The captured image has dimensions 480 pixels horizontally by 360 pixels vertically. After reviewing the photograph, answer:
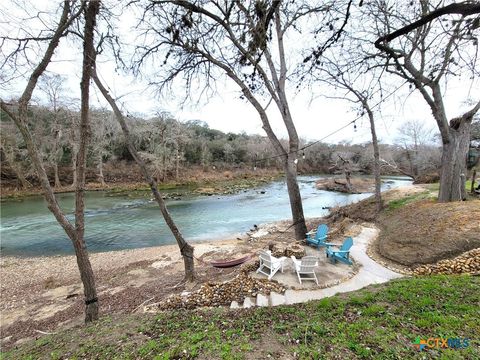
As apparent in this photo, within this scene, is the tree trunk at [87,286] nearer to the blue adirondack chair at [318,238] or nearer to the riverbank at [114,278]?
the riverbank at [114,278]

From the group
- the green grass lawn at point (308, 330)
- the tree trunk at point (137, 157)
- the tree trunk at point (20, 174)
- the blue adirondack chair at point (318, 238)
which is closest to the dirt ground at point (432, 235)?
the blue adirondack chair at point (318, 238)

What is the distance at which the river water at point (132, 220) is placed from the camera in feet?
40.0

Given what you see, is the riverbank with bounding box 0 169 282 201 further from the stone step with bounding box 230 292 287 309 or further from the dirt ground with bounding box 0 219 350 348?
the stone step with bounding box 230 292 287 309

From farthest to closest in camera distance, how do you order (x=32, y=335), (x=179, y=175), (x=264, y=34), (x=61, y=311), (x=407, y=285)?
(x=179, y=175) < (x=61, y=311) < (x=32, y=335) < (x=407, y=285) < (x=264, y=34)

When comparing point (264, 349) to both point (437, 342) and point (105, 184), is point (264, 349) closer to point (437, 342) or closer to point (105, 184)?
point (437, 342)

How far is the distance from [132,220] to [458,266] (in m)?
16.4

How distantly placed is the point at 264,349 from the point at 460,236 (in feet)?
18.6

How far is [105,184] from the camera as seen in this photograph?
29.4 m

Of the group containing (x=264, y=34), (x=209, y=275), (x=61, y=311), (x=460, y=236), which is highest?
(x=264, y=34)

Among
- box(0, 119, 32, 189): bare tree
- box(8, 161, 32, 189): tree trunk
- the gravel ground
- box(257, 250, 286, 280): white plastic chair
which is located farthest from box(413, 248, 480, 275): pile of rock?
box(0, 119, 32, 189): bare tree

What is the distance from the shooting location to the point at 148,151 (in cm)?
3172

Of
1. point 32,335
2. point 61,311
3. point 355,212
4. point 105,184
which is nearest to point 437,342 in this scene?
point 32,335

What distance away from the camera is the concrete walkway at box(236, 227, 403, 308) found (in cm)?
403

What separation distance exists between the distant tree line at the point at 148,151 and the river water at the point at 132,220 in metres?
4.21
